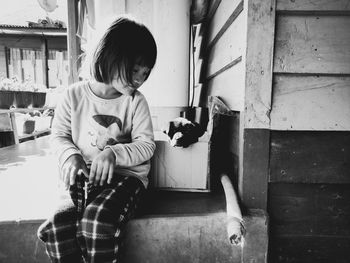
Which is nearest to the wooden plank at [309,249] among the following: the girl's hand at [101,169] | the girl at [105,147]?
→ the girl at [105,147]

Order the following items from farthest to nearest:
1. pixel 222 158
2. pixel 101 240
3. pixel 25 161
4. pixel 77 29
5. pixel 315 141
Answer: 1. pixel 77 29
2. pixel 25 161
3. pixel 222 158
4. pixel 315 141
5. pixel 101 240

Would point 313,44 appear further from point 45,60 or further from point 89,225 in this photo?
point 45,60

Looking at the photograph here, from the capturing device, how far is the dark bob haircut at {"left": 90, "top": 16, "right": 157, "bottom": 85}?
98 cm

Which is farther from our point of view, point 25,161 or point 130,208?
point 25,161

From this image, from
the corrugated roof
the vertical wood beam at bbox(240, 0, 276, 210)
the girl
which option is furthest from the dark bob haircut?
the corrugated roof

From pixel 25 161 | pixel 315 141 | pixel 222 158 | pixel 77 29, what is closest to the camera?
pixel 315 141

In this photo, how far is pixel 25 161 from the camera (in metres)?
2.03

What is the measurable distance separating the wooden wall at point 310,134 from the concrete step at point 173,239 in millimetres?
132

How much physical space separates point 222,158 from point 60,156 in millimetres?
893

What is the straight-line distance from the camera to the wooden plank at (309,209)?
112cm

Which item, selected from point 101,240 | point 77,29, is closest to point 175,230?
point 101,240

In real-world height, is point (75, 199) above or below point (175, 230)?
above

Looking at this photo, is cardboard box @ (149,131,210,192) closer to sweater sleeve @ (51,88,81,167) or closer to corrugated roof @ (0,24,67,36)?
sweater sleeve @ (51,88,81,167)

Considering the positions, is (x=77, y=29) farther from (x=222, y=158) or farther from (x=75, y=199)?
(x=75, y=199)
